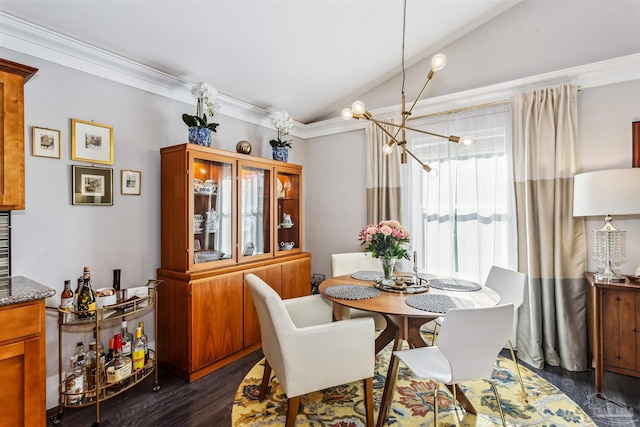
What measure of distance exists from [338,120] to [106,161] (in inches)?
100

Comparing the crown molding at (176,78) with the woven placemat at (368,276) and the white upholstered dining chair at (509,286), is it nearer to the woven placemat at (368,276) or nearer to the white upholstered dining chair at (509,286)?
the white upholstered dining chair at (509,286)

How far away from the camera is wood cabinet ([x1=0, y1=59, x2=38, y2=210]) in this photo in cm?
166

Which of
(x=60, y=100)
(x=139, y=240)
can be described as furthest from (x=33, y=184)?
(x=139, y=240)

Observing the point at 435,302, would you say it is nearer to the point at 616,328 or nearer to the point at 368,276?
the point at 368,276

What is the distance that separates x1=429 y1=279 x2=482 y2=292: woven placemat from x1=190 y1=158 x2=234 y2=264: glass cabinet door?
175cm

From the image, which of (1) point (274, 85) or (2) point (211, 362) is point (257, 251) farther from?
(1) point (274, 85)

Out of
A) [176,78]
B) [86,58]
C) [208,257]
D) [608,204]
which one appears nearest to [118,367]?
[208,257]

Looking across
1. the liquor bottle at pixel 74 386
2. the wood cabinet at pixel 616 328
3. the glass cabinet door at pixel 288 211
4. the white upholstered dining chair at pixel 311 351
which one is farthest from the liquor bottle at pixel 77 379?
the wood cabinet at pixel 616 328

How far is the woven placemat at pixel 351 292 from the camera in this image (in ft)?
6.59

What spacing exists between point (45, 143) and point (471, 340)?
9.21 ft

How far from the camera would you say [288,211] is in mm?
3557

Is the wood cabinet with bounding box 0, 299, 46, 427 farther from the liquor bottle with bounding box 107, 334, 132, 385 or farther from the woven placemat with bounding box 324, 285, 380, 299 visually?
the woven placemat with bounding box 324, 285, 380, 299

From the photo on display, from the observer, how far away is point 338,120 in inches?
152

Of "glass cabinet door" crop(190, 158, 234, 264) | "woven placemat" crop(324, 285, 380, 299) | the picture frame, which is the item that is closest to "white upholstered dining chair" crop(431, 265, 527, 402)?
"woven placemat" crop(324, 285, 380, 299)
